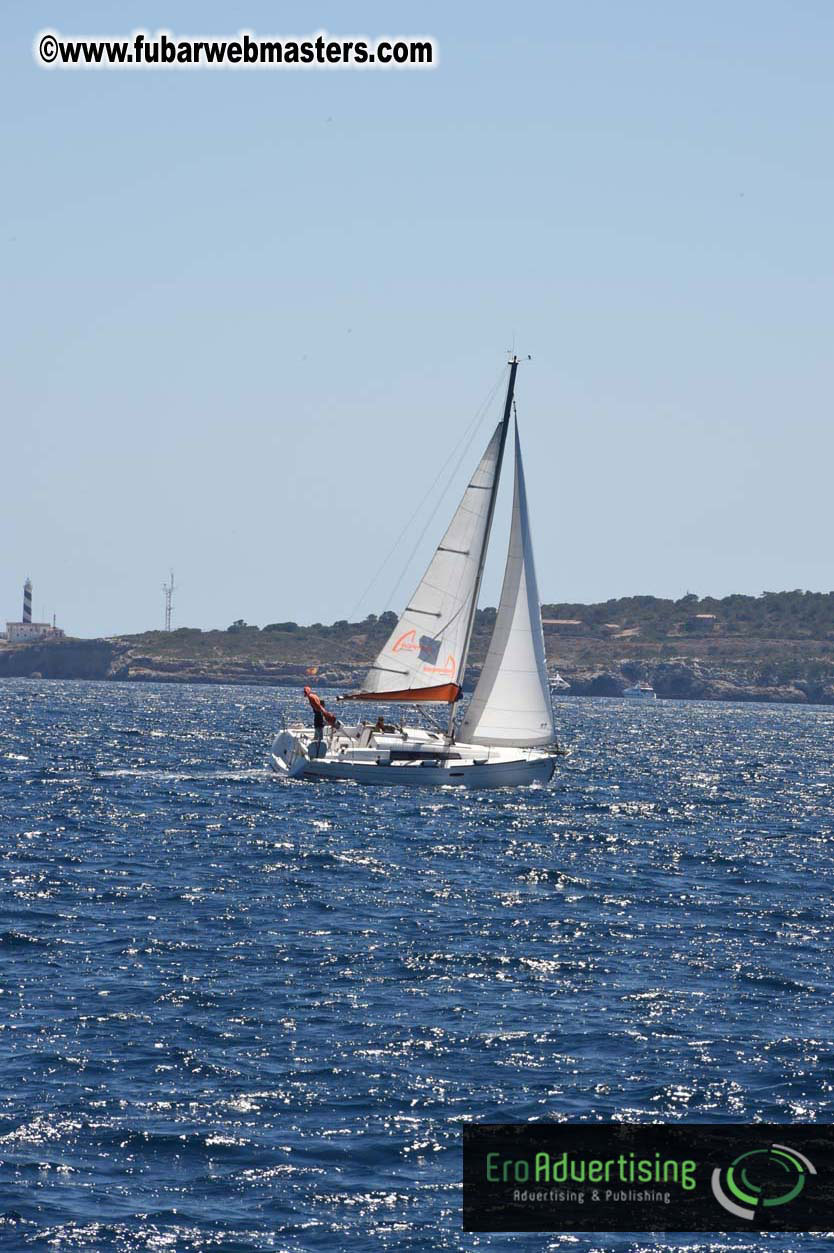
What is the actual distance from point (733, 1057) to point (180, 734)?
246 ft

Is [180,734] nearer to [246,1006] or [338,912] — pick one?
[338,912]

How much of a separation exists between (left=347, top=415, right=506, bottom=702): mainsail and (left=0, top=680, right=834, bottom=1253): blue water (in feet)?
19.6

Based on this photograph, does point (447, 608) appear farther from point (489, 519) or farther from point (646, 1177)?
point (646, 1177)

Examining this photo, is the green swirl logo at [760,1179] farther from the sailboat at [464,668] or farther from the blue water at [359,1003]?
the sailboat at [464,668]

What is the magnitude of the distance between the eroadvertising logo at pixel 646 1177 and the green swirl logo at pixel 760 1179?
0.04ft

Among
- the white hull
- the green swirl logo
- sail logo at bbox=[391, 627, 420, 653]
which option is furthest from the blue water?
sail logo at bbox=[391, 627, 420, 653]

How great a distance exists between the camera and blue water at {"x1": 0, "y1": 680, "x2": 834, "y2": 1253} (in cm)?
1747

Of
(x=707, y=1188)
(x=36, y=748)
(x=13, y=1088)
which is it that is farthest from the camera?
(x=36, y=748)

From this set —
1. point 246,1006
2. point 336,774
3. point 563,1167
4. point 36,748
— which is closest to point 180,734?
point 36,748

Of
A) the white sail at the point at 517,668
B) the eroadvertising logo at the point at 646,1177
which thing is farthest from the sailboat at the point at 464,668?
the eroadvertising logo at the point at 646,1177

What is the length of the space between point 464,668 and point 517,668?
1786 millimetres

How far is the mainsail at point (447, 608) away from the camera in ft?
183

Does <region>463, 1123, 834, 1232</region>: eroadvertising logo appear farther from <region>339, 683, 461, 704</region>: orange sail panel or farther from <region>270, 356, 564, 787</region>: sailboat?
<region>339, 683, 461, 704</region>: orange sail panel

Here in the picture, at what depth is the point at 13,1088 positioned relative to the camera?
20.1m
